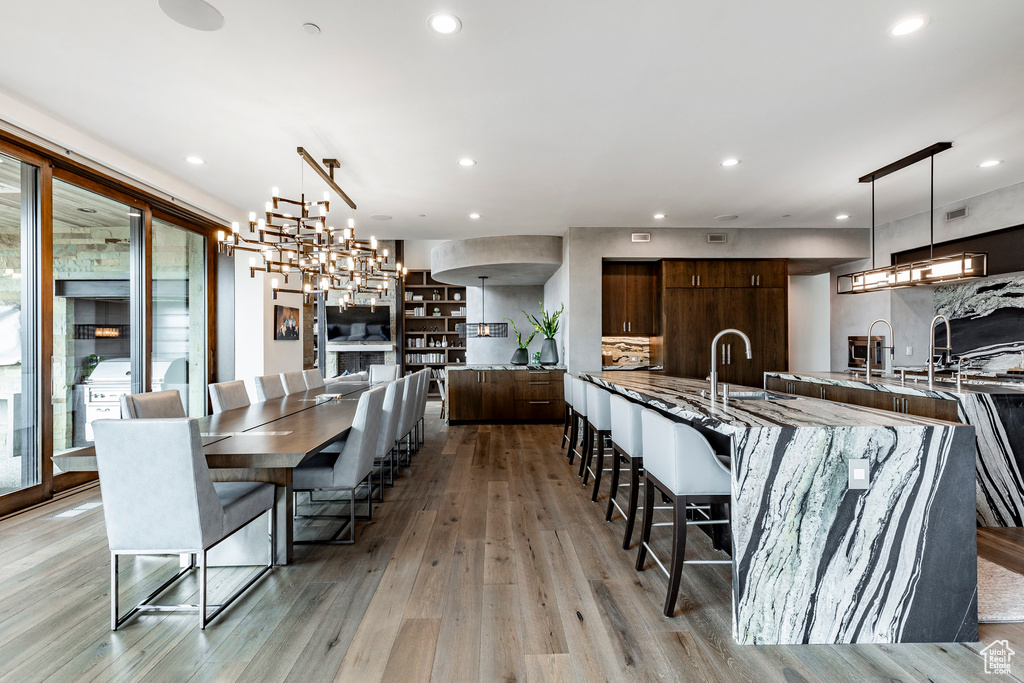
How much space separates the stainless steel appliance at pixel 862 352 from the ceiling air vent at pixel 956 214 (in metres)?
1.67

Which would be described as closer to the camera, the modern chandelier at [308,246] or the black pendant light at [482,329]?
the modern chandelier at [308,246]

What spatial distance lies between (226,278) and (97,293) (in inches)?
77.3

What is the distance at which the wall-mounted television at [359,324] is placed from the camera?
10.7m

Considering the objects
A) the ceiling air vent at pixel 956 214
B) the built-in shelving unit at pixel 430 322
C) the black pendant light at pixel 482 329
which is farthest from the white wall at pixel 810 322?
the built-in shelving unit at pixel 430 322

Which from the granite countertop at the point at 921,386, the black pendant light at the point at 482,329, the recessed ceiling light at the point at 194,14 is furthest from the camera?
the black pendant light at the point at 482,329

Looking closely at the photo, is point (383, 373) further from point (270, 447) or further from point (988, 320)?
point (988, 320)

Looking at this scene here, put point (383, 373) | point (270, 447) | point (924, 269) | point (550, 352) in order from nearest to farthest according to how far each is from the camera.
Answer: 1. point (270, 447)
2. point (924, 269)
3. point (383, 373)
4. point (550, 352)

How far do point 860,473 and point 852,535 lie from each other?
25 cm

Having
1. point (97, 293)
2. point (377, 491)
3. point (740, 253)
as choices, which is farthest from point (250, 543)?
point (740, 253)

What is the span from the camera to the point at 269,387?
14.8 feet

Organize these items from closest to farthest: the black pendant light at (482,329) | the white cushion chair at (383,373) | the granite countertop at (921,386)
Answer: the granite countertop at (921,386) < the white cushion chair at (383,373) < the black pendant light at (482,329)

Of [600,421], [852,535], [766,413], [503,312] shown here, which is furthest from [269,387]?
[503,312]

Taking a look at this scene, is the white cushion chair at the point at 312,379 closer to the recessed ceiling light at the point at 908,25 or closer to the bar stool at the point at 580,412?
the bar stool at the point at 580,412

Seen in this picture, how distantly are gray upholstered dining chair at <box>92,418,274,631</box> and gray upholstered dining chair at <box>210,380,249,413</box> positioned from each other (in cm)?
176
